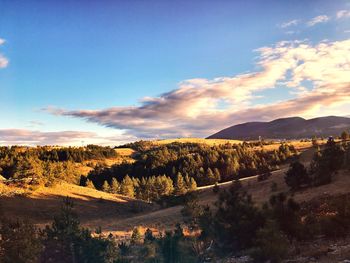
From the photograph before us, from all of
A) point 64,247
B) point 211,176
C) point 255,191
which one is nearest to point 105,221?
point 255,191

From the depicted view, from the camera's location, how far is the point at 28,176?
249 feet

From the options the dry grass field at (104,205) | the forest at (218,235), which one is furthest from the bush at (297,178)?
the forest at (218,235)

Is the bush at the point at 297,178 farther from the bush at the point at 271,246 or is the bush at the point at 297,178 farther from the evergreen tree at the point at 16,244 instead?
the evergreen tree at the point at 16,244

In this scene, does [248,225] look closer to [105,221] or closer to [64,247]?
[64,247]

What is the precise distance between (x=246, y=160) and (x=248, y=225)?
418 feet

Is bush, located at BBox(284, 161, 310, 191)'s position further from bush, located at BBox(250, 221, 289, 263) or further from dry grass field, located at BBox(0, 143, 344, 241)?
bush, located at BBox(250, 221, 289, 263)

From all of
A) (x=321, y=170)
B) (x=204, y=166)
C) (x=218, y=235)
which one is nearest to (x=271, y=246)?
(x=218, y=235)

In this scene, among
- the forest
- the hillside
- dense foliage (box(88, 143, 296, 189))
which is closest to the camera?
the forest

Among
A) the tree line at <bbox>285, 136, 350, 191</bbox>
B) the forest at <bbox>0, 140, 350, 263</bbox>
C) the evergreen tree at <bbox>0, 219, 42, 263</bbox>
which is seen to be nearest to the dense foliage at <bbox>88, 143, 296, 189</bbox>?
the tree line at <bbox>285, 136, 350, 191</bbox>

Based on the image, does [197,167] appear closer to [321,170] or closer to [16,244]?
[321,170]

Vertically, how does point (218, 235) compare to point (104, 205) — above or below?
above

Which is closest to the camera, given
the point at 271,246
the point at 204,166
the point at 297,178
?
the point at 271,246

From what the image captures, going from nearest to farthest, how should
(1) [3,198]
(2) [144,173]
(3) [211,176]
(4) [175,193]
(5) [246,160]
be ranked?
(1) [3,198]
(4) [175,193]
(3) [211,176]
(5) [246,160]
(2) [144,173]

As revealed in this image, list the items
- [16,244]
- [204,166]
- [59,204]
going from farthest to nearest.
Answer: [204,166] → [59,204] → [16,244]
